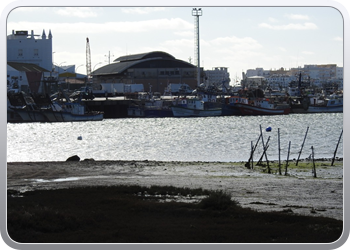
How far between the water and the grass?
88.6ft

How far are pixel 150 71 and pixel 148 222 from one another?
117m

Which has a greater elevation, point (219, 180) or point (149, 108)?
point (149, 108)

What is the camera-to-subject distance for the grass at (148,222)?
50.6 ft

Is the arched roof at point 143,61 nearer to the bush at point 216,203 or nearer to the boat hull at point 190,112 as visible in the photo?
the boat hull at point 190,112

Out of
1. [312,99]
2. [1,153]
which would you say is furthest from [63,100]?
[1,153]

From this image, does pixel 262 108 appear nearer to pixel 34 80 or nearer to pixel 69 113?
pixel 69 113

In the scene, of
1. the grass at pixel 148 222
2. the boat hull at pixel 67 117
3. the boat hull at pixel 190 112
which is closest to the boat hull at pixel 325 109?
the boat hull at pixel 190 112

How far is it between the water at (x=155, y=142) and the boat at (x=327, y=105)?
111ft

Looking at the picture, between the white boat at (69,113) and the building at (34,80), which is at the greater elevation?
the building at (34,80)

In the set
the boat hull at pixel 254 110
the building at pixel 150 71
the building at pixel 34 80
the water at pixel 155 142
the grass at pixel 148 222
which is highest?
the building at pixel 150 71

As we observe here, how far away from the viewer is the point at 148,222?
1773cm

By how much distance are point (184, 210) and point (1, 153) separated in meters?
8.92

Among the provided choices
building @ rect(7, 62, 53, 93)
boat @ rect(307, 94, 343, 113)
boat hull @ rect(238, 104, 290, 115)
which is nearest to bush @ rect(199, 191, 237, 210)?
building @ rect(7, 62, 53, 93)

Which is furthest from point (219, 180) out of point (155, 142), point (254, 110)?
point (254, 110)
